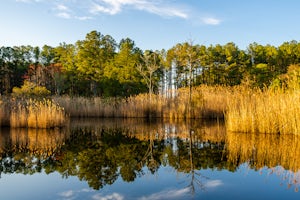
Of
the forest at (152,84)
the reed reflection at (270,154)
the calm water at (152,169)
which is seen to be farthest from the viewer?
the forest at (152,84)

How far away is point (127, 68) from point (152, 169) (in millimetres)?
23695

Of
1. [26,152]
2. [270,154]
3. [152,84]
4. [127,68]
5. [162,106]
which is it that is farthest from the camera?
[127,68]

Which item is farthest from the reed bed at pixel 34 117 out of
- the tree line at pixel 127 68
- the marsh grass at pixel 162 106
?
the tree line at pixel 127 68

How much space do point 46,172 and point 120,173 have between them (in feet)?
3.60

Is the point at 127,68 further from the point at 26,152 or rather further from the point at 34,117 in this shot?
the point at 26,152

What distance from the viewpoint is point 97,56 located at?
32.0 meters

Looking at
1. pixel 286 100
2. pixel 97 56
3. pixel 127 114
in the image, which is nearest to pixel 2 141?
pixel 286 100

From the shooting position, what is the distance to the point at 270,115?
7539mm

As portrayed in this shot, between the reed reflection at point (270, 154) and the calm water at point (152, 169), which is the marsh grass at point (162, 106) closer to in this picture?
the reed reflection at point (270, 154)

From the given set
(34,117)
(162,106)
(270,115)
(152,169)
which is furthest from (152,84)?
(152,169)

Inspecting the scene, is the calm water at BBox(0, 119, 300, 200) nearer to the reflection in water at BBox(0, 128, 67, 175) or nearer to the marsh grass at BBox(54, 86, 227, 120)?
the reflection in water at BBox(0, 128, 67, 175)

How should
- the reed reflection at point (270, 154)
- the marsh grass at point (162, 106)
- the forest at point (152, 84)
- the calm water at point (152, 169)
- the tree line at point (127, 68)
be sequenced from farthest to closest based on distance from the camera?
the tree line at point (127, 68), the marsh grass at point (162, 106), the forest at point (152, 84), the reed reflection at point (270, 154), the calm water at point (152, 169)

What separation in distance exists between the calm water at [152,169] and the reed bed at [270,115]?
2.45 feet

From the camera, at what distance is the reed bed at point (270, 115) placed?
720cm
